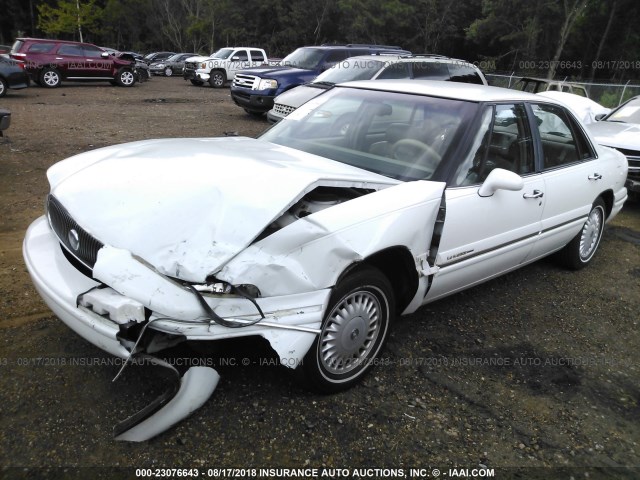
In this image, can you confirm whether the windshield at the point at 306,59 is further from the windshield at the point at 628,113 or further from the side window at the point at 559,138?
the side window at the point at 559,138

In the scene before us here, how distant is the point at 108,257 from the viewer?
2170 mm

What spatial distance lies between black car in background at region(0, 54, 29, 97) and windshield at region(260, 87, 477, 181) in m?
13.5

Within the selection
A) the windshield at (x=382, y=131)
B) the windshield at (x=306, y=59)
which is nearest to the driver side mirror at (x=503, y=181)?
the windshield at (x=382, y=131)

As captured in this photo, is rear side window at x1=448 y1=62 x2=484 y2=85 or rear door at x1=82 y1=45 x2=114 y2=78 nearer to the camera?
rear side window at x1=448 y1=62 x2=484 y2=85

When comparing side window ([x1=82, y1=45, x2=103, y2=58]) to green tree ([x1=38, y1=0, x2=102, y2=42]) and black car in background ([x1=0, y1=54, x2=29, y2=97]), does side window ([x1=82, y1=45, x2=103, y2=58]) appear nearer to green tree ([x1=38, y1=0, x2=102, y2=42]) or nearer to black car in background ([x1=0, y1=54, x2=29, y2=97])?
black car in background ([x1=0, y1=54, x2=29, y2=97])

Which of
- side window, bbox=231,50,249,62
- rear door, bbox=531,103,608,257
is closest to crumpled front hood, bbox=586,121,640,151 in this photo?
rear door, bbox=531,103,608,257

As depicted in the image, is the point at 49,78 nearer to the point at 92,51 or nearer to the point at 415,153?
the point at 92,51

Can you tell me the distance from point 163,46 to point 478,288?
184ft

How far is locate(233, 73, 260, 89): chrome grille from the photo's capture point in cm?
1205

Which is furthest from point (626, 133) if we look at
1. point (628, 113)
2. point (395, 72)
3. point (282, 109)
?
point (282, 109)

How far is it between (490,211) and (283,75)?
9.62 m

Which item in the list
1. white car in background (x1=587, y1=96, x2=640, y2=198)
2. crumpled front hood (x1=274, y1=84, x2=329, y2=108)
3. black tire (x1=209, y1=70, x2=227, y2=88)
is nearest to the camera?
white car in background (x1=587, y1=96, x2=640, y2=198)

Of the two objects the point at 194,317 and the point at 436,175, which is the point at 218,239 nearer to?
the point at 194,317

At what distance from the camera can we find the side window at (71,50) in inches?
682
